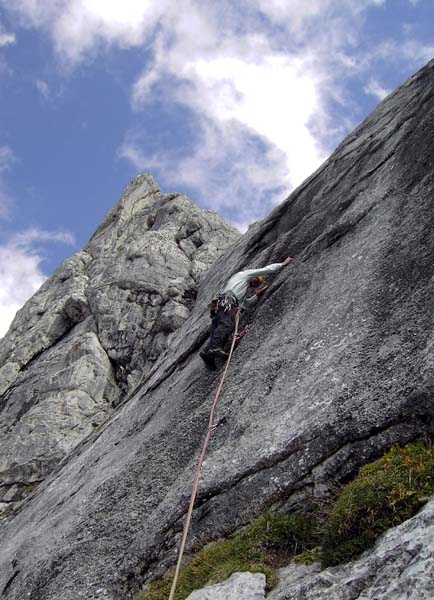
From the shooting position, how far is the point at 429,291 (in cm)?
893

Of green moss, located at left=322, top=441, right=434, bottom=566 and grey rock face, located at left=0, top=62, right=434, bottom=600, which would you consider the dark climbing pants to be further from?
green moss, located at left=322, top=441, right=434, bottom=566

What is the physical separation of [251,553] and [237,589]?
0.62m

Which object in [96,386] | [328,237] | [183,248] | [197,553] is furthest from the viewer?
[183,248]

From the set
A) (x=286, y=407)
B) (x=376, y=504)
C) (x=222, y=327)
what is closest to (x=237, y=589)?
(x=376, y=504)

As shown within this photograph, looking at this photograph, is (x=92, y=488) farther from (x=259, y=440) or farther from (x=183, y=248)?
(x=183, y=248)

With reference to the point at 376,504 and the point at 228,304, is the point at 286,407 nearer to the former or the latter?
the point at 376,504

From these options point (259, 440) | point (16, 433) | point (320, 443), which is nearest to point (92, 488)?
point (259, 440)

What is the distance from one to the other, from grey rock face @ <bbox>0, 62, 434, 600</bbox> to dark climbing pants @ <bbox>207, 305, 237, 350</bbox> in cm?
51

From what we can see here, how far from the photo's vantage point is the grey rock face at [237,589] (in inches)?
235

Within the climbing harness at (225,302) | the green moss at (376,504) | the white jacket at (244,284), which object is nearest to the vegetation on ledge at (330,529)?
the green moss at (376,504)

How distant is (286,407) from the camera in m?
9.09

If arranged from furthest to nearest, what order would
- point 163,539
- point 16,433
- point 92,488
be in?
point 16,433
point 92,488
point 163,539

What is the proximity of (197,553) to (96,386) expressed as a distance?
66.3ft

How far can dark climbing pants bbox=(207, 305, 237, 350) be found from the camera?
13402 millimetres
